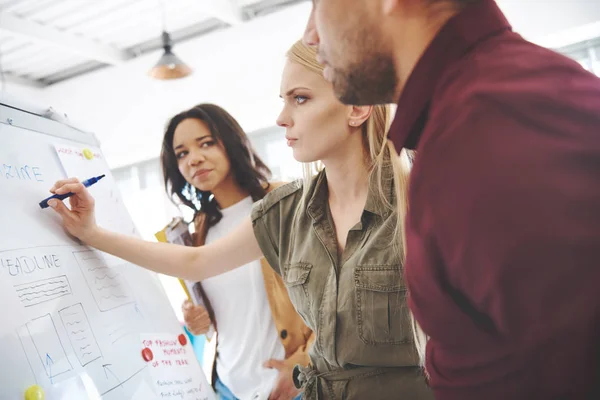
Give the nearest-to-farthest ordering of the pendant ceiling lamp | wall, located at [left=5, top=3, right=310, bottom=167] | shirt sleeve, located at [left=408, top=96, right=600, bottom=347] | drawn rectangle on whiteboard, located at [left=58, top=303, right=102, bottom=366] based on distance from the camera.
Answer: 1. shirt sleeve, located at [left=408, top=96, right=600, bottom=347]
2. drawn rectangle on whiteboard, located at [left=58, top=303, right=102, bottom=366]
3. the pendant ceiling lamp
4. wall, located at [left=5, top=3, right=310, bottom=167]

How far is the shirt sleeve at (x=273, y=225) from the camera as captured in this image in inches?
44.4

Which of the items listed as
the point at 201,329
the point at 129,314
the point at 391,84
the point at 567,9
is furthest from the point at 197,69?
the point at 391,84

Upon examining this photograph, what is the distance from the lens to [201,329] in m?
1.57

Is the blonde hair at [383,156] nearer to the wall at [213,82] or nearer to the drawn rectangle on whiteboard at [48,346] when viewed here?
the drawn rectangle on whiteboard at [48,346]

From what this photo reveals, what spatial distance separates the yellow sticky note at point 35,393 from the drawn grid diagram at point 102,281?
244mm

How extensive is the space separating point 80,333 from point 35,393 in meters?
0.16

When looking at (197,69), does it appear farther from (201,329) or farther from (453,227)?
(453,227)

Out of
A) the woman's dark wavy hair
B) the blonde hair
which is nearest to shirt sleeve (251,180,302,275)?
the blonde hair

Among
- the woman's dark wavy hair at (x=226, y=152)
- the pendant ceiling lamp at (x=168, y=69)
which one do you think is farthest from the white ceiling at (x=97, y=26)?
the woman's dark wavy hair at (x=226, y=152)

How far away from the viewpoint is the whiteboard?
85 centimetres

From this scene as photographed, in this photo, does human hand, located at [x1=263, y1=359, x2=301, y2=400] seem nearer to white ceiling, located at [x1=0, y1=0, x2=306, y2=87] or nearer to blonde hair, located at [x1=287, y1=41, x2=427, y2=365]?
blonde hair, located at [x1=287, y1=41, x2=427, y2=365]

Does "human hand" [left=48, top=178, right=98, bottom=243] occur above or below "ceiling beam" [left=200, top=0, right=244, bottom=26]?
below

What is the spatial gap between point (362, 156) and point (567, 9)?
8.93 feet

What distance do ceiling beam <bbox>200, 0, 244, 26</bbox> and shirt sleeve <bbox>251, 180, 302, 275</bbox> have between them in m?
2.79
